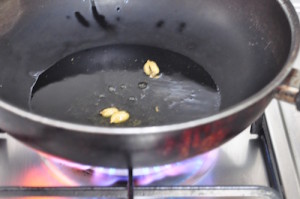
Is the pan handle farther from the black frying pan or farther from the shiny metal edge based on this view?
the shiny metal edge

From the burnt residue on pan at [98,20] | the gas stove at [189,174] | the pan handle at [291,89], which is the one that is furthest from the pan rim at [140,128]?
the burnt residue on pan at [98,20]

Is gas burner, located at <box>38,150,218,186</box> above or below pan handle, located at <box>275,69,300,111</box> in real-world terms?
below

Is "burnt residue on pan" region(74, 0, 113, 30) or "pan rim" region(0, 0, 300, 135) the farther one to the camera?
"burnt residue on pan" region(74, 0, 113, 30)

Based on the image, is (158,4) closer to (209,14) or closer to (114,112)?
(209,14)

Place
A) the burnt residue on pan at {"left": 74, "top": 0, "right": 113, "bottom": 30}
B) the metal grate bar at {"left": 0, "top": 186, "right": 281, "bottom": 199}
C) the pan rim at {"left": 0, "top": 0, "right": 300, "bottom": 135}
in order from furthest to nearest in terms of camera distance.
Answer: the burnt residue on pan at {"left": 74, "top": 0, "right": 113, "bottom": 30}
the metal grate bar at {"left": 0, "top": 186, "right": 281, "bottom": 199}
the pan rim at {"left": 0, "top": 0, "right": 300, "bottom": 135}

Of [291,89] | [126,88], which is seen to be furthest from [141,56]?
[291,89]

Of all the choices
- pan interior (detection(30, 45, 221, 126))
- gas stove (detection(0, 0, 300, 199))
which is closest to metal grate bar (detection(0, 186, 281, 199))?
gas stove (detection(0, 0, 300, 199))
